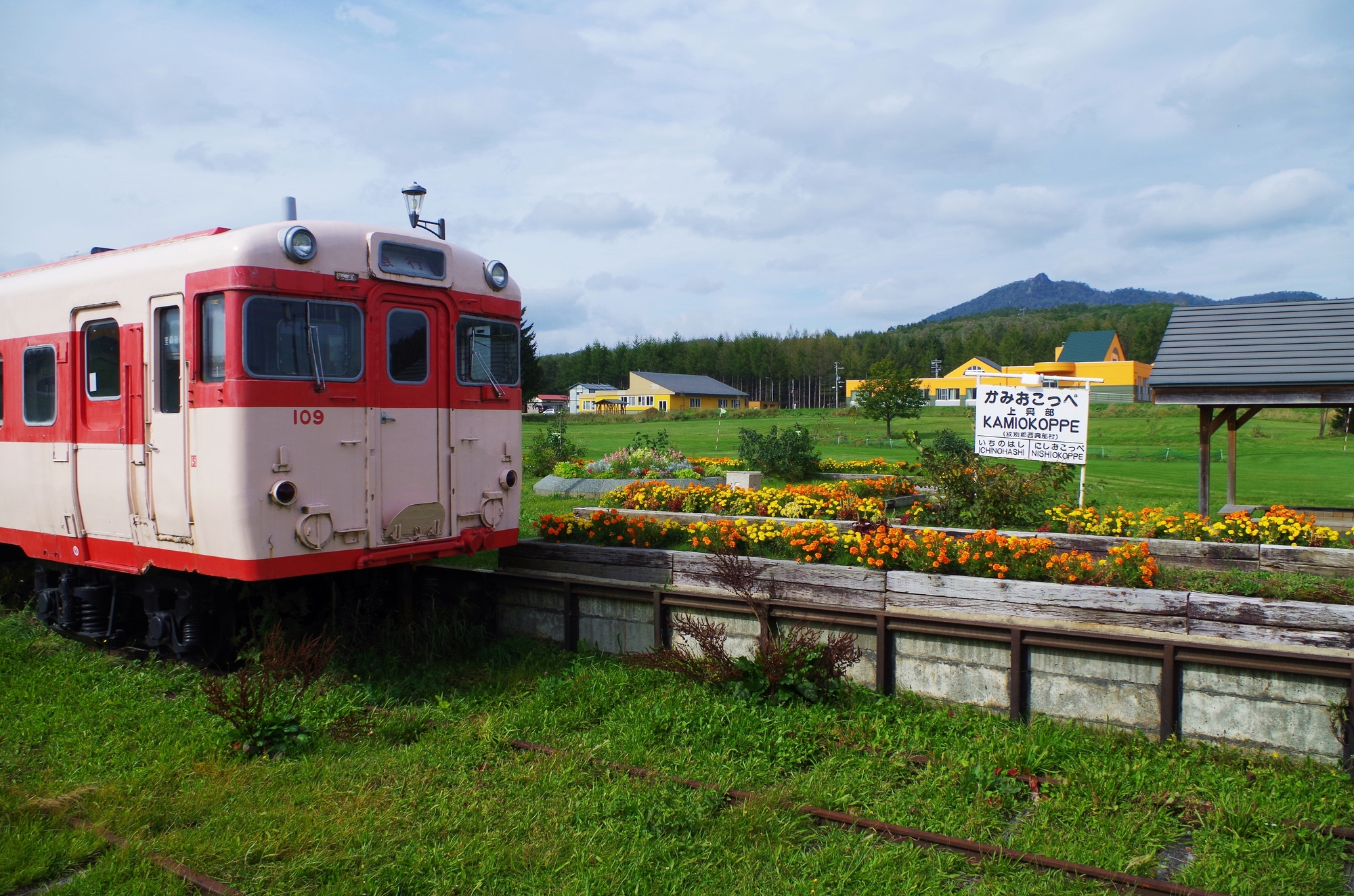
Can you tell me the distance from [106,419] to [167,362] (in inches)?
A: 50.4

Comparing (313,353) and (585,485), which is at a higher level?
(313,353)

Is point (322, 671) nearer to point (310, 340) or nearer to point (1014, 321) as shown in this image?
point (310, 340)

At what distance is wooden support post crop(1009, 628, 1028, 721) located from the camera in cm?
653

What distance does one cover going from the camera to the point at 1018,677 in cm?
654

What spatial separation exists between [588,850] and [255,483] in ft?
12.3

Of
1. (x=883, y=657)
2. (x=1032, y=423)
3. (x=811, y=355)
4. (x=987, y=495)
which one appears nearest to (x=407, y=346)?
(x=883, y=657)

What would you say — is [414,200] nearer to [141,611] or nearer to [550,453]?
[141,611]

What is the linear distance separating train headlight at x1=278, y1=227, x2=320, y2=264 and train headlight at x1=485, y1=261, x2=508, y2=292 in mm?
1750

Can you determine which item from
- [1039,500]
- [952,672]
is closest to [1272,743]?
[952,672]

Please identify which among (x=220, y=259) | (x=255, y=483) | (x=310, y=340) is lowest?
(x=255, y=483)

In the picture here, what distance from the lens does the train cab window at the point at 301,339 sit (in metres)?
6.70

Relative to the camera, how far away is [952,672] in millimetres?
6871

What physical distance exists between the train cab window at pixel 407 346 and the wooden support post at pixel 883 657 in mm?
4409

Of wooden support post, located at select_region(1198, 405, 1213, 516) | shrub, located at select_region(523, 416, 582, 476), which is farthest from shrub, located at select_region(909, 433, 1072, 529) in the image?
shrub, located at select_region(523, 416, 582, 476)
